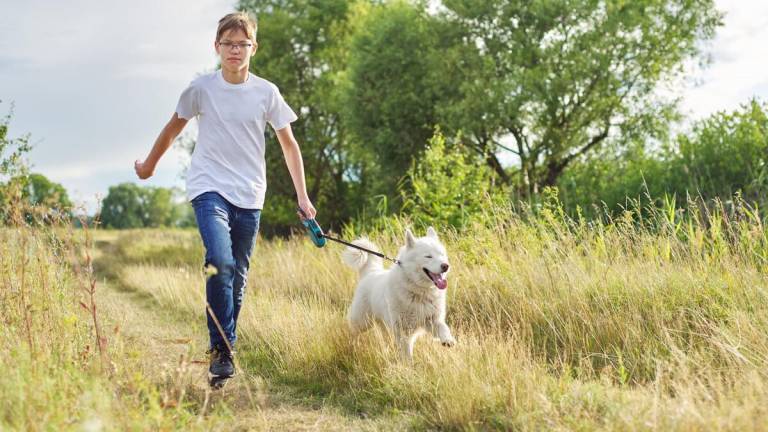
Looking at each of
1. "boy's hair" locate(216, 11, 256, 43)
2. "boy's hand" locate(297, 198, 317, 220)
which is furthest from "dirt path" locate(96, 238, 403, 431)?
"boy's hair" locate(216, 11, 256, 43)

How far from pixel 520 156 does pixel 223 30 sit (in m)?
18.2

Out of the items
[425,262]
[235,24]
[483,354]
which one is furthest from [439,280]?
[235,24]

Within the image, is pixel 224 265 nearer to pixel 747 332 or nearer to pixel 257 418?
pixel 257 418

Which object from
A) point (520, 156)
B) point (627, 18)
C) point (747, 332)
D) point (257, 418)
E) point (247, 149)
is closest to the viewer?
point (257, 418)

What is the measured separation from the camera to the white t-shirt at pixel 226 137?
14.6ft

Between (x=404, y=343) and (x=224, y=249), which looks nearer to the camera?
(x=224, y=249)

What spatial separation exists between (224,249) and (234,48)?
1.36 m

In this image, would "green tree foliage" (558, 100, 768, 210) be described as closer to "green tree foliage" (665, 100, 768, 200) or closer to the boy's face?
"green tree foliage" (665, 100, 768, 200)

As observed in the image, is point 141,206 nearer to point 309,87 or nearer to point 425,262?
point 309,87

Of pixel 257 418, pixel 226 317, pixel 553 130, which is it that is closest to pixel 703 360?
pixel 257 418

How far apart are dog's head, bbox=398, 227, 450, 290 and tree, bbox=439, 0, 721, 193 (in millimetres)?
15680

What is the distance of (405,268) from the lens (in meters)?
4.89

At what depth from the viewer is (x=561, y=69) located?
67.3ft

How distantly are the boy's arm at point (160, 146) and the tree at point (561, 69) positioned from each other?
1626 centimetres
